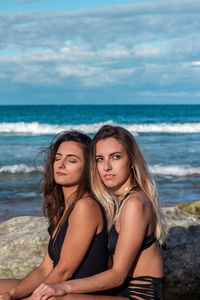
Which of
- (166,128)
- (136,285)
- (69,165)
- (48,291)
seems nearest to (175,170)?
(69,165)

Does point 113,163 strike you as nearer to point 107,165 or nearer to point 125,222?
point 107,165

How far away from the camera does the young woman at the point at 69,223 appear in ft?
9.67

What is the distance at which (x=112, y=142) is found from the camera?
315 cm

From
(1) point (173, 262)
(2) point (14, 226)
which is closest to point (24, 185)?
(2) point (14, 226)

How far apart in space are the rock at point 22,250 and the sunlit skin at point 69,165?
1355 mm

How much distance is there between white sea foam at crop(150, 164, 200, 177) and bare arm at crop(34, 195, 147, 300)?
10.2m

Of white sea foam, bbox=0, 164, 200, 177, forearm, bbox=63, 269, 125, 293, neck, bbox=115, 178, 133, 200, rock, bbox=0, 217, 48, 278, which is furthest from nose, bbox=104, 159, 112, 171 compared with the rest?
white sea foam, bbox=0, 164, 200, 177

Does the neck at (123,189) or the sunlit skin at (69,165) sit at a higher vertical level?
the sunlit skin at (69,165)

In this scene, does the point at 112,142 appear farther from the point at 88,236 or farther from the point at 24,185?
the point at 24,185

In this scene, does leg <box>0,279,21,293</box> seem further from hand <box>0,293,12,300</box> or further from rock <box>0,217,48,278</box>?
rock <box>0,217,48,278</box>

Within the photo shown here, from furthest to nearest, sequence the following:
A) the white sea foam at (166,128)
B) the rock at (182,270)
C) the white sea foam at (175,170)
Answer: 1. the white sea foam at (166,128)
2. the white sea foam at (175,170)
3. the rock at (182,270)

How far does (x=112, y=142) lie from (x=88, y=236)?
2.17 feet

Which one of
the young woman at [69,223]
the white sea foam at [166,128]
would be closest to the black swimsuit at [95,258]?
the young woman at [69,223]

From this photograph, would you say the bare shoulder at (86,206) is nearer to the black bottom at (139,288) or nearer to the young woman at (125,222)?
the young woman at (125,222)
